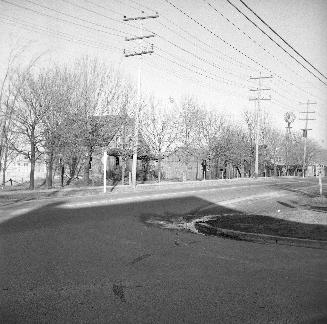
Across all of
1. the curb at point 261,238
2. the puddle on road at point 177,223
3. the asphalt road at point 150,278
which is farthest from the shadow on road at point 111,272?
the curb at point 261,238

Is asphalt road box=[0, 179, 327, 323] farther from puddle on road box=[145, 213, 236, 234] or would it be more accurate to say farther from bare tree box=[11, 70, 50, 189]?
bare tree box=[11, 70, 50, 189]

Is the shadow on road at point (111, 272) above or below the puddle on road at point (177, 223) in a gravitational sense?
above

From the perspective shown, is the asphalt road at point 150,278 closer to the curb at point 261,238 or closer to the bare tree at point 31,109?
the curb at point 261,238

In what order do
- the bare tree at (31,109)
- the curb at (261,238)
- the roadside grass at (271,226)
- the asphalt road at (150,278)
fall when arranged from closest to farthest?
the asphalt road at (150,278) → the curb at (261,238) → the roadside grass at (271,226) → the bare tree at (31,109)

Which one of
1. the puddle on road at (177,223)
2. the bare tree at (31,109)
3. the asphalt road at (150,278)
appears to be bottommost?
the puddle on road at (177,223)

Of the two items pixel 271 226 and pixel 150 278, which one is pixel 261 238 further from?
pixel 150 278

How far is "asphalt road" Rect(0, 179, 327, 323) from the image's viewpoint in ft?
15.1

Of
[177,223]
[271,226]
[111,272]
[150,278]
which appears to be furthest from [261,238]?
[111,272]

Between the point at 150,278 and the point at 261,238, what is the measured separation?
14.5 ft

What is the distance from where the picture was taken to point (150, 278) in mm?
6020

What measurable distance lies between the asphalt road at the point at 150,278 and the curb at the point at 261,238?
500 mm

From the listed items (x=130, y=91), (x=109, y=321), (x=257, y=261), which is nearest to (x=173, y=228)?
(x=257, y=261)

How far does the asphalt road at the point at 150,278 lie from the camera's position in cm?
459

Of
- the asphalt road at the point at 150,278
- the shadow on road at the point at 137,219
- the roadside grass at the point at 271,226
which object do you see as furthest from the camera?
the shadow on road at the point at 137,219
